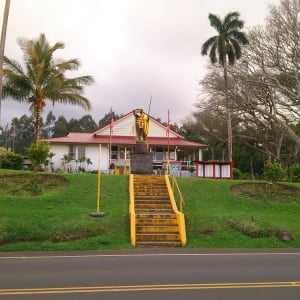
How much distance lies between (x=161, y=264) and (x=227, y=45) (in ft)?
127

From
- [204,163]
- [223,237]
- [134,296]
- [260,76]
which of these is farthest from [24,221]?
[260,76]

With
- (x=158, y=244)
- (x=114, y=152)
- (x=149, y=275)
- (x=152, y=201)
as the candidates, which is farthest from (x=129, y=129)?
(x=149, y=275)

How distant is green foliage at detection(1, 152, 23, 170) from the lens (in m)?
33.1

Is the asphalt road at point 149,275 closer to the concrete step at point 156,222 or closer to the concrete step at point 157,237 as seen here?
the concrete step at point 157,237

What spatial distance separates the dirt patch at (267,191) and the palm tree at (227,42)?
22958mm

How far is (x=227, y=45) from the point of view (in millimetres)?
47312

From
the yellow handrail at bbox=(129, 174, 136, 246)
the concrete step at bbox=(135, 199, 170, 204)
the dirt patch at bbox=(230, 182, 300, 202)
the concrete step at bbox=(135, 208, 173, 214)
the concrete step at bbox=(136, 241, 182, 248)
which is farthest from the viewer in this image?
the dirt patch at bbox=(230, 182, 300, 202)

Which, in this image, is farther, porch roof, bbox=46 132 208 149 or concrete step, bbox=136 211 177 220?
porch roof, bbox=46 132 208 149

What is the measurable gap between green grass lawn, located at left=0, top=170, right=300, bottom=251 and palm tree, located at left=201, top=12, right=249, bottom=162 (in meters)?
25.8

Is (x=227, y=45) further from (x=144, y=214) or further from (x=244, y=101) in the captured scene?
(x=144, y=214)

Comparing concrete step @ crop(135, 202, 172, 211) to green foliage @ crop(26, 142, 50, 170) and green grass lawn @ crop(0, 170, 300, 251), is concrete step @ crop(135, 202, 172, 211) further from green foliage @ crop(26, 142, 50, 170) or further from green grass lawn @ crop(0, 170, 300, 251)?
green foliage @ crop(26, 142, 50, 170)

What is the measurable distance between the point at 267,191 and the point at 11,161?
18.3 metres

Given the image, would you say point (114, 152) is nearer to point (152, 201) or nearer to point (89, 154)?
point (89, 154)

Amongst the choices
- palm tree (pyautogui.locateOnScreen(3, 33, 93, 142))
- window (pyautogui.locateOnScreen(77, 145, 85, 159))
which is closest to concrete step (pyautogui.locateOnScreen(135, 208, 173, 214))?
palm tree (pyautogui.locateOnScreen(3, 33, 93, 142))
